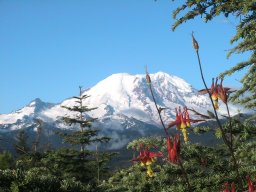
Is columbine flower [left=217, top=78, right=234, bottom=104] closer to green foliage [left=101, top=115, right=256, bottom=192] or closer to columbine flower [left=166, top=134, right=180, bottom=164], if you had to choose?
columbine flower [left=166, top=134, right=180, bottom=164]

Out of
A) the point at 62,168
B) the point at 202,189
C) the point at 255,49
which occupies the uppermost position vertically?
the point at 255,49

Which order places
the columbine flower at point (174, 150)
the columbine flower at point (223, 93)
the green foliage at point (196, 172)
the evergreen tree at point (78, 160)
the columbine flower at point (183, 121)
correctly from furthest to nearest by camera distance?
the evergreen tree at point (78, 160), the green foliage at point (196, 172), the columbine flower at point (183, 121), the columbine flower at point (223, 93), the columbine flower at point (174, 150)

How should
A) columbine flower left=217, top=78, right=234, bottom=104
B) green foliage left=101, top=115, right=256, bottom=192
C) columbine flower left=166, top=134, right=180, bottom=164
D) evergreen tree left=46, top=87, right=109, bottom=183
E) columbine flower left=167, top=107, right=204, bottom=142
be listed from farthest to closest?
evergreen tree left=46, top=87, right=109, bottom=183, green foliage left=101, top=115, right=256, bottom=192, columbine flower left=167, top=107, right=204, bottom=142, columbine flower left=217, top=78, right=234, bottom=104, columbine flower left=166, top=134, right=180, bottom=164

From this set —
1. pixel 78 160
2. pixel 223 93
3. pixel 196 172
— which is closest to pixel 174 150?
pixel 223 93

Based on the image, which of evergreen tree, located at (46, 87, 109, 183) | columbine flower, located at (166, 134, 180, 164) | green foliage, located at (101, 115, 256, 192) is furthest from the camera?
evergreen tree, located at (46, 87, 109, 183)

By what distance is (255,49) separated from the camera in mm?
13805

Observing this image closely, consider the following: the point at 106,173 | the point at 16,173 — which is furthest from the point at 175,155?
the point at 106,173

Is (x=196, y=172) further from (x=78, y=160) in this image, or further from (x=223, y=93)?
(x=78, y=160)

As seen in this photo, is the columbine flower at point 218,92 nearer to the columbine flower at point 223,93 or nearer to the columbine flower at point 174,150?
the columbine flower at point 223,93

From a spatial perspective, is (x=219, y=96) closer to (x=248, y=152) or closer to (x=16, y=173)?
(x=248, y=152)

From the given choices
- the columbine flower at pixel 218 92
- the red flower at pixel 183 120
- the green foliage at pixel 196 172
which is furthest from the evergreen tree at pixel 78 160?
the columbine flower at pixel 218 92

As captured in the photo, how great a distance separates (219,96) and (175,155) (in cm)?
93

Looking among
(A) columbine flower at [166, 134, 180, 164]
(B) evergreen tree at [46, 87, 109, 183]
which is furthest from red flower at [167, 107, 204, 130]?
(B) evergreen tree at [46, 87, 109, 183]

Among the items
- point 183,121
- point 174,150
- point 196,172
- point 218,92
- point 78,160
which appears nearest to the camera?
point 174,150
